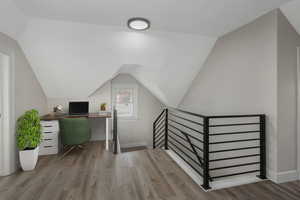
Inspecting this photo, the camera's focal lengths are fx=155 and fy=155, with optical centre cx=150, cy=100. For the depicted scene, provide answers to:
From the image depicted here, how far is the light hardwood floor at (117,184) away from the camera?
1866 mm

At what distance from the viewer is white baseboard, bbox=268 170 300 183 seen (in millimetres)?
2084

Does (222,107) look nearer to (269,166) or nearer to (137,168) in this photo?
(269,166)

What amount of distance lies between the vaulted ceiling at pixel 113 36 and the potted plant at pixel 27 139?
4.10 ft

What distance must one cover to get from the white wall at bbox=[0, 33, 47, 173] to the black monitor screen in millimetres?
852

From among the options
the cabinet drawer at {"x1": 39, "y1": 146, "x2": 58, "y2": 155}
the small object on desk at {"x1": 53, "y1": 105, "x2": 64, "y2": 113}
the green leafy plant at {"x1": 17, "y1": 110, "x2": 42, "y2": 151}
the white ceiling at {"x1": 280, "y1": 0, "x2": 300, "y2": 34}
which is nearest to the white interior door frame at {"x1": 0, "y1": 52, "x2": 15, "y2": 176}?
the green leafy plant at {"x1": 17, "y1": 110, "x2": 42, "y2": 151}

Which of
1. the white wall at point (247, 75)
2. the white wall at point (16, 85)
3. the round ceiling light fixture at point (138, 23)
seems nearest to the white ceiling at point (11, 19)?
the white wall at point (16, 85)

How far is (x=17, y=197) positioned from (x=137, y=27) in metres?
2.81

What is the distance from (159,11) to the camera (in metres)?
2.17

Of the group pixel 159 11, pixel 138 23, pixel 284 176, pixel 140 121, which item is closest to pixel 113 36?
pixel 138 23

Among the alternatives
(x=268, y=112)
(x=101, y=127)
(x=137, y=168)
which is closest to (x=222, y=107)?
(x=268, y=112)

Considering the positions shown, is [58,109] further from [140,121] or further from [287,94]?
[287,94]

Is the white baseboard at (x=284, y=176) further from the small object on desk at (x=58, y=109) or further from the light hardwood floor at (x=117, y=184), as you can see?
the small object on desk at (x=58, y=109)

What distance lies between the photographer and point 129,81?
5113 millimetres

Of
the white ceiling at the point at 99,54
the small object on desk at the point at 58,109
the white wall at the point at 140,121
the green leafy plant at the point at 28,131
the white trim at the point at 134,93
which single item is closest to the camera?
the green leafy plant at the point at 28,131
